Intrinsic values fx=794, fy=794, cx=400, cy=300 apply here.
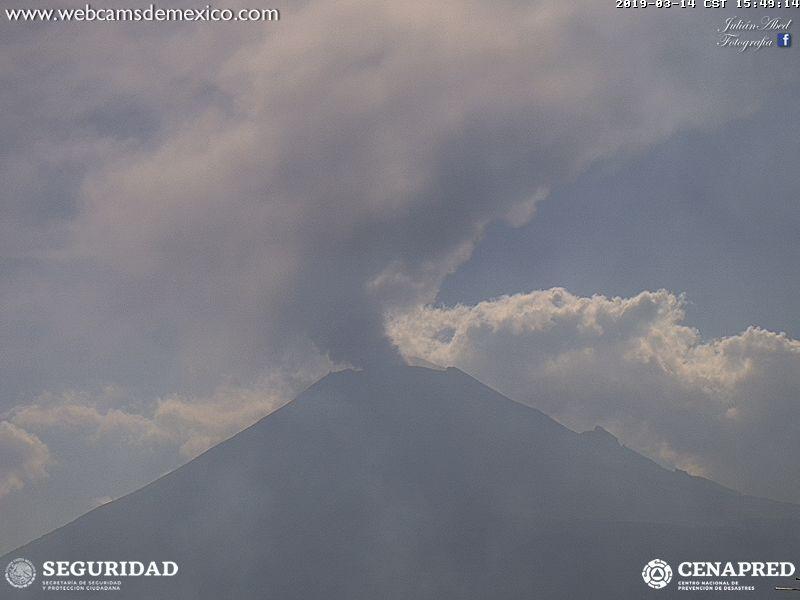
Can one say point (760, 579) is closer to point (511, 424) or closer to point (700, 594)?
point (700, 594)

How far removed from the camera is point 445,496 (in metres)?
106

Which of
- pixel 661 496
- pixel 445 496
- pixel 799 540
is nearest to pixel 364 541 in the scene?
pixel 445 496

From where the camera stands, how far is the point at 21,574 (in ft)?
140

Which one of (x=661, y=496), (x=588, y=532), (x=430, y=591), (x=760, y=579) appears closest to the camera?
(x=760, y=579)

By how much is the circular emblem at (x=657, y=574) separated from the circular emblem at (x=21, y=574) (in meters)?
33.2

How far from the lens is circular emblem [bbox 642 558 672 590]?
42500 mm

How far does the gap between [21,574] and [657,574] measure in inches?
1350

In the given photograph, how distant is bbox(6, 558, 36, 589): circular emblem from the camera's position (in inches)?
1672

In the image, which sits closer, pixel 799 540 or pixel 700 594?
pixel 700 594

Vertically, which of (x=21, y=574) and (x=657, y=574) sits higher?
(x=657, y=574)

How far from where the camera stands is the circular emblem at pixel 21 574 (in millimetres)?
42469

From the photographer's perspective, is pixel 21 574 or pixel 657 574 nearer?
pixel 21 574

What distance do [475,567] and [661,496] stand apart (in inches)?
1334

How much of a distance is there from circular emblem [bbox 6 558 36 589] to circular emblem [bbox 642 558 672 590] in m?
33.2
